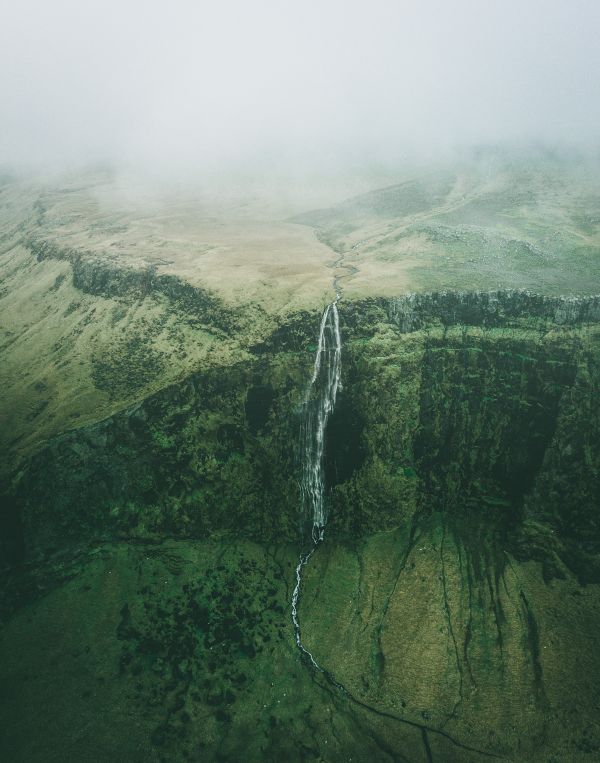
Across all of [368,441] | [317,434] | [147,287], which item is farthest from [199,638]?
[147,287]

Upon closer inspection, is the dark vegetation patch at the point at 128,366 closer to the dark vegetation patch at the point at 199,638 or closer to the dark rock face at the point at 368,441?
the dark rock face at the point at 368,441

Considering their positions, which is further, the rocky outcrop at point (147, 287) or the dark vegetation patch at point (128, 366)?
the rocky outcrop at point (147, 287)

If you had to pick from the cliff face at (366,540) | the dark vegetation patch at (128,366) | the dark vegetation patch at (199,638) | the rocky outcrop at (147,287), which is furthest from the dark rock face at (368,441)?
the rocky outcrop at (147,287)

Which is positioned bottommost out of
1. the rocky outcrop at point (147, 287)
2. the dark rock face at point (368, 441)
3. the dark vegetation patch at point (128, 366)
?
the dark rock face at point (368, 441)

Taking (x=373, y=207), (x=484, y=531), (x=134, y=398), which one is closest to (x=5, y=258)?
(x=134, y=398)

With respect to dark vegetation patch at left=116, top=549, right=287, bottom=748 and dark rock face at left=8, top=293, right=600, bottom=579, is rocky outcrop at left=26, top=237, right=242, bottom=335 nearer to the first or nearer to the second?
dark rock face at left=8, top=293, right=600, bottom=579

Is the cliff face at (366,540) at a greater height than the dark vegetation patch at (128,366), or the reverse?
the dark vegetation patch at (128,366)

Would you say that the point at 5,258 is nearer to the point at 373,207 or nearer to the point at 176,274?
the point at 176,274

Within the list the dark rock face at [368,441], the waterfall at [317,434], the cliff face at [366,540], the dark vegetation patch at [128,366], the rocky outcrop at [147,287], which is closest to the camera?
the cliff face at [366,540]
